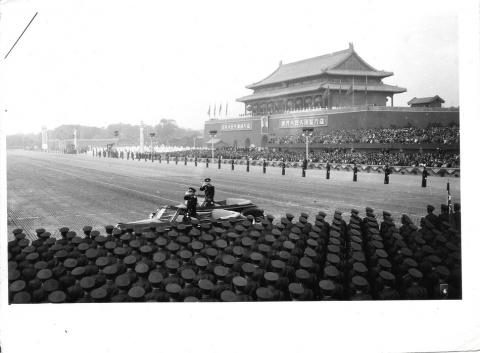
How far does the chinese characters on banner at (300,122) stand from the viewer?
24953mm

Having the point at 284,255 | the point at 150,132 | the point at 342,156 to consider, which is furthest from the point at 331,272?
the point at 150,132

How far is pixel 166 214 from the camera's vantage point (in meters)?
7.06

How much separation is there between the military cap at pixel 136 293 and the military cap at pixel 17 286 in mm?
1363

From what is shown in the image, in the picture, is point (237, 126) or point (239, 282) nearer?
point (239, 282)

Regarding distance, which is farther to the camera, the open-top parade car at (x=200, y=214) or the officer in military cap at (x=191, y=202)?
the officer in military cap at (x=191, y=202)

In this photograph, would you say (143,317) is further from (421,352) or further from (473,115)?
(473,115)

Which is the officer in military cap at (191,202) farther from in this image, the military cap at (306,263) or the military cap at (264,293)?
the military cap at (264,293)

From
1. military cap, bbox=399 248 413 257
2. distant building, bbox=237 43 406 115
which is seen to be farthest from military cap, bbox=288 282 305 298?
distant building, bbox=237 43 406 115

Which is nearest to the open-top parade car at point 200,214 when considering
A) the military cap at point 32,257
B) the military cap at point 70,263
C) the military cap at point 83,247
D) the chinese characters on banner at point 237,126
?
the military cap at point 83,247

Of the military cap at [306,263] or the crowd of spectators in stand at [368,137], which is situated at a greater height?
the crowd of spectators in stand at [368,137]

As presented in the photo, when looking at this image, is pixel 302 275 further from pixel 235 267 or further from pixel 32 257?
pixel 32 257

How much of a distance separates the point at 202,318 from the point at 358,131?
20.9m

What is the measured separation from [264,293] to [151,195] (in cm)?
838

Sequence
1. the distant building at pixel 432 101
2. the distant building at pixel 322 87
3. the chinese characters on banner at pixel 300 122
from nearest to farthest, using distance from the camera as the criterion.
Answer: the distant building at pixel 432 101 → the distant building at pixel 322 87 → the chinese characters on banner at pixel 300 122
